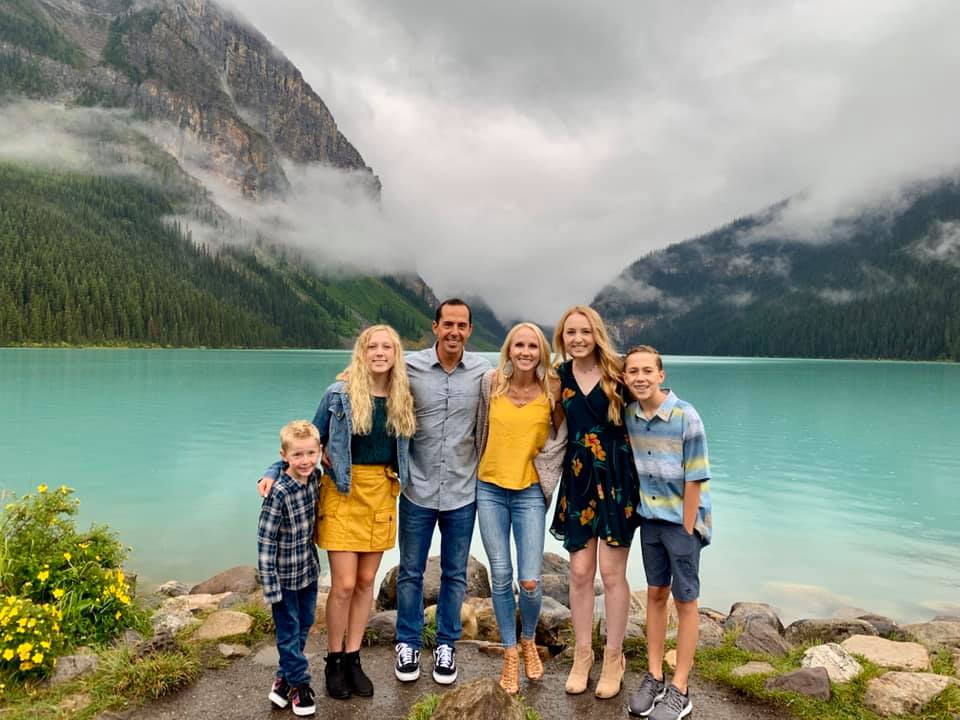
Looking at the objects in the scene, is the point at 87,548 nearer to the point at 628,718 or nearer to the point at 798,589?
the point at 628,718

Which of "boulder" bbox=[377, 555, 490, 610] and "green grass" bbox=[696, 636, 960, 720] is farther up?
"green grass" bbox=[696, 636, 960, 720]

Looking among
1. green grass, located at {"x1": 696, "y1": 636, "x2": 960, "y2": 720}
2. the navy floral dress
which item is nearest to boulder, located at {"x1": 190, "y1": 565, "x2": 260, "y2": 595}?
the navy floral dress

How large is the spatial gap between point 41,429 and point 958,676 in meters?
36.5

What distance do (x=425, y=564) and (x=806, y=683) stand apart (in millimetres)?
3417

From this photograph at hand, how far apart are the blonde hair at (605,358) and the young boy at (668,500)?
0.36 feet

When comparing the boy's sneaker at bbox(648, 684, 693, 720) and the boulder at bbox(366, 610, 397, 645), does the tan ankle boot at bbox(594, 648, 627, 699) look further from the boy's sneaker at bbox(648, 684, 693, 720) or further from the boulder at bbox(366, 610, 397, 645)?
the boulder at bbox(366, 610, 397, 645)

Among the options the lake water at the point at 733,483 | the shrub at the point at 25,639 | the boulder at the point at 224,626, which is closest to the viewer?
the shrub at the point at 25,639

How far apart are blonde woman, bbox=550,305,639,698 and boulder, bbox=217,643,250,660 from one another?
3.19m

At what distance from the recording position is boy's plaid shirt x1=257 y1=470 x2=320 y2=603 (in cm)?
465

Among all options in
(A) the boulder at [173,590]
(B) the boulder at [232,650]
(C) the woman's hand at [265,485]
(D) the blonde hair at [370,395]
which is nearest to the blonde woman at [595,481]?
(D) the blonde hair at [370,395]

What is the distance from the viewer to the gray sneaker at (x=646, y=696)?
482cm

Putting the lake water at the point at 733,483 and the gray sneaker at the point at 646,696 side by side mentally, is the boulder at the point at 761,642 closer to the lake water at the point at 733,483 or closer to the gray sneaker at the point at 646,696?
the gray sneaker at the point at 646,696

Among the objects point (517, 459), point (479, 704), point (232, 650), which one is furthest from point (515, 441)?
point (232, 650)

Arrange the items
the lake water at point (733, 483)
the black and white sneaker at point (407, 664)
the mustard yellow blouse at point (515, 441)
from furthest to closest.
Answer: the lake water at point (733, 483) < the black and white sneaker at point (407, 664) < the mustard yellow blouse at point (515, 441)
